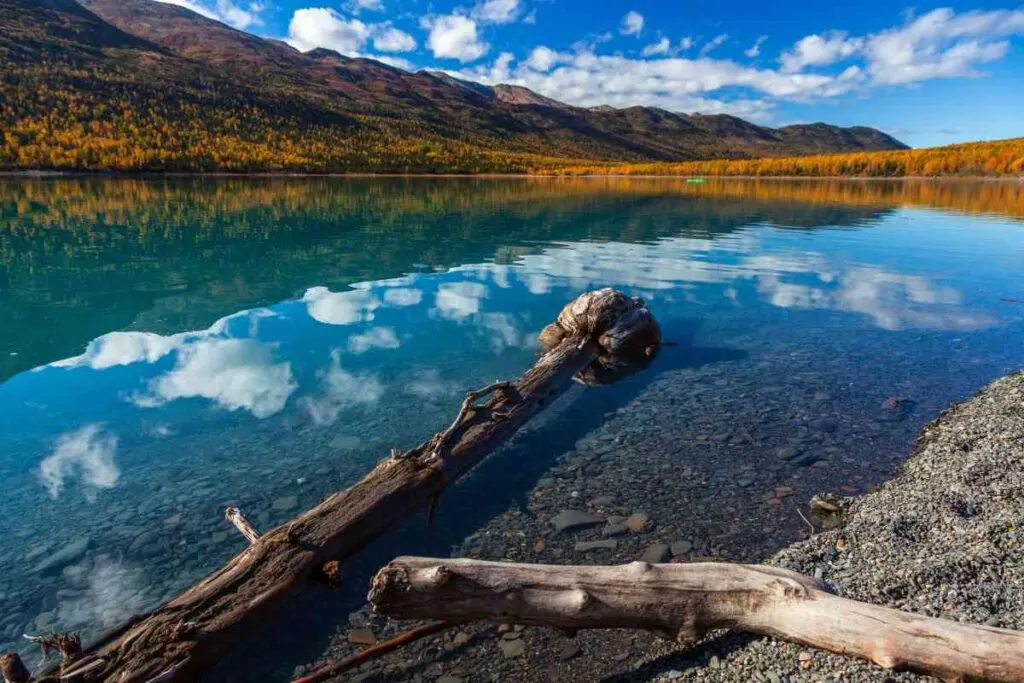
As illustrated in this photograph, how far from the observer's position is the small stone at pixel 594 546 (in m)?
5.64

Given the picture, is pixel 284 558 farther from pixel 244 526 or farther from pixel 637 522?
pixel 637 522

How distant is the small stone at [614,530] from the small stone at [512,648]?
167 cm

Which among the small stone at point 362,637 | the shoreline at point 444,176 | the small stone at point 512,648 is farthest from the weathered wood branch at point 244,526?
the shoreline at point 444,176

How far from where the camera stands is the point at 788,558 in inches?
206

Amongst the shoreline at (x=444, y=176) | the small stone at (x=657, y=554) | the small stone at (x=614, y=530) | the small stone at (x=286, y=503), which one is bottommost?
the small stone at (x=657, y=554)

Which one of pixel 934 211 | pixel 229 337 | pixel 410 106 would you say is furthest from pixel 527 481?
pixel 410 106

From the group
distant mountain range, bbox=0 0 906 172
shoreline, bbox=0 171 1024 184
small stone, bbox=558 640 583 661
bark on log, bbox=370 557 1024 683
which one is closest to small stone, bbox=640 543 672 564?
small stone, bbox=558 640 583 661

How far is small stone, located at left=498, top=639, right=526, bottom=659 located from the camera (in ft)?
14.4

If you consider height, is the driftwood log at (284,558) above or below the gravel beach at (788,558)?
above

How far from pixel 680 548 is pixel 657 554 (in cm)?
26

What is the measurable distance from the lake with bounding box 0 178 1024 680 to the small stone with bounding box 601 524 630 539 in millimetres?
239

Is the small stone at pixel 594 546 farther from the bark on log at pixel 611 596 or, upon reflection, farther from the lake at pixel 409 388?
the bark on log at pixel 611 596

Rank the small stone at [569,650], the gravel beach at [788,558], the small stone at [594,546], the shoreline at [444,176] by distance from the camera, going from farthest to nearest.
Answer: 1. the shoreline at [444,176]
2. the small stone at [594,546]
3. the small stone at [569,650]
4. the gravel beach at [788,558]

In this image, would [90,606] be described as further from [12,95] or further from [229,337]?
[12,95]
